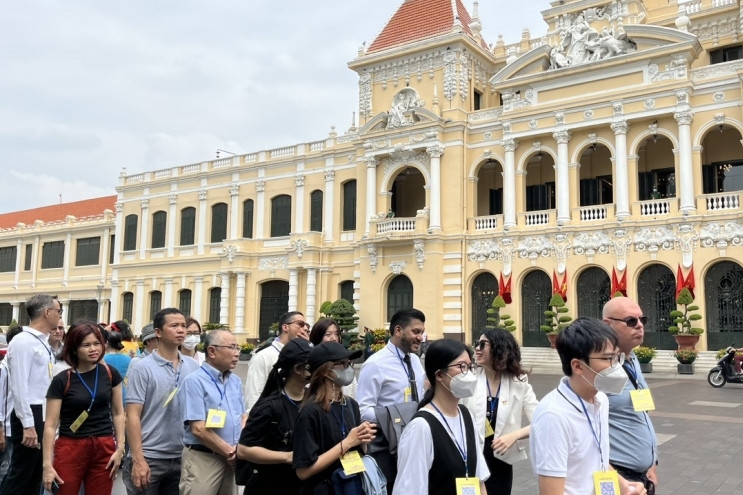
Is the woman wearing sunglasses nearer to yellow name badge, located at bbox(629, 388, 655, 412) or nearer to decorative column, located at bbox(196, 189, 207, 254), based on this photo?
yellow name badge, located at bbox(629, 388, 655, 412)

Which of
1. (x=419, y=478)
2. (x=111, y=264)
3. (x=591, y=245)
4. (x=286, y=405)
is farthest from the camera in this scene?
(x=111, y=264)

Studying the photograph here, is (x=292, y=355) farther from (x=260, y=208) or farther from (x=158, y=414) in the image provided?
(x=260, y=208)

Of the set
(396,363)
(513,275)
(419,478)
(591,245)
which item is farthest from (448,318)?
(419,478)

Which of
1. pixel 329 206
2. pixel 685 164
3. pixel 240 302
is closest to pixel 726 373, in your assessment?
pixel 685 164

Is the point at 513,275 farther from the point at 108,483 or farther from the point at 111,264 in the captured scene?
the point at 111,264

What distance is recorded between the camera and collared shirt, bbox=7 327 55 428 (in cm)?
565

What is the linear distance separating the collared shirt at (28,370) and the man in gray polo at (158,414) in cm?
116

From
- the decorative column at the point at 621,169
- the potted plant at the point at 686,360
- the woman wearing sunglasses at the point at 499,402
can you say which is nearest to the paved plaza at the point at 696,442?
the woman wearing sunglasses at the point at 499,402

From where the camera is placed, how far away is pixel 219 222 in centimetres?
3412

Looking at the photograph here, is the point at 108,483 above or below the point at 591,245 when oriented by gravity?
below

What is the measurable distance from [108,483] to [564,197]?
21.0 metres

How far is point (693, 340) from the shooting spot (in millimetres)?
20188

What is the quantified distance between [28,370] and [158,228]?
1257 inches

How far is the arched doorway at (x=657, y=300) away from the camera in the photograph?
21875 millimetres
